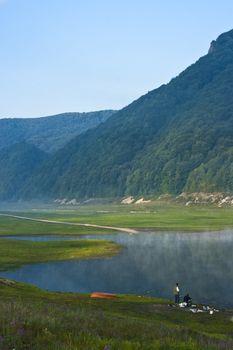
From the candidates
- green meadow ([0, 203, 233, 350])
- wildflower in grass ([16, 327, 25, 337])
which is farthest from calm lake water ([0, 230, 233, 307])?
wildflower in grass ([16, 327, 25, 337])

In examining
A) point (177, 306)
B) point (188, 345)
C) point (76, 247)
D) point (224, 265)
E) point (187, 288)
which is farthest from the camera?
point (76, 247)

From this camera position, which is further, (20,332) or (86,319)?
(86,319)

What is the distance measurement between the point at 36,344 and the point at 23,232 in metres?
176

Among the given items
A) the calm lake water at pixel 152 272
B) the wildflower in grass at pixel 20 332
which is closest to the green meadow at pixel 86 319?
the wildflower in grass at pixel 20 332

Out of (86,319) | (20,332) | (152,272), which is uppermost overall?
(20,332)

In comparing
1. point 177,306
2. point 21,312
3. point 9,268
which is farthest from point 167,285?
point 21,312

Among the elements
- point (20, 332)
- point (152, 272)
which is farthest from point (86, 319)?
point (152, 272)

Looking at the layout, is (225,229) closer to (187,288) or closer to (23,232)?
(23,232)

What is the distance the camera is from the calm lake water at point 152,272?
7631cm

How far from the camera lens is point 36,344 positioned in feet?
40.0

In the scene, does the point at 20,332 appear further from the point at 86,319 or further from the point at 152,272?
the point at 152,272

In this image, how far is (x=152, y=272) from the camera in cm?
9338

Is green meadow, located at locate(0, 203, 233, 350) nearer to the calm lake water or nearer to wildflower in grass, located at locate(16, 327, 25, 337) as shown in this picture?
wildflower in grass, located at locate(16, 327, 25, 337)

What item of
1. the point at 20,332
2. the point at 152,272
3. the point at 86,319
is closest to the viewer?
the point at 20,332
